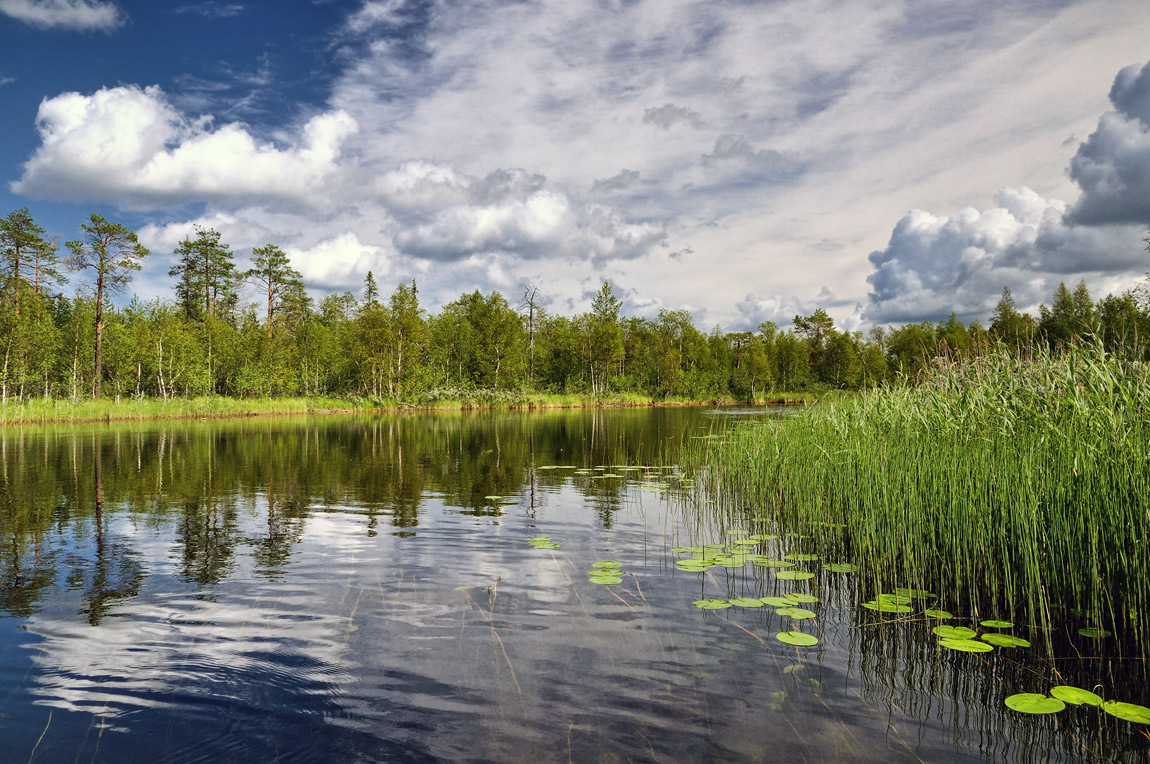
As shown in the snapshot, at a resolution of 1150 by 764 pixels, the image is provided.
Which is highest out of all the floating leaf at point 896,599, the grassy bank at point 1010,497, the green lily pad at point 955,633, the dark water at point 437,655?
the grassy bank at point 1010,497

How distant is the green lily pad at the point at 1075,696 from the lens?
15.1 feet

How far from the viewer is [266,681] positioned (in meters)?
5.30

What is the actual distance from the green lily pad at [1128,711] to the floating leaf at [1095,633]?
1167 mm

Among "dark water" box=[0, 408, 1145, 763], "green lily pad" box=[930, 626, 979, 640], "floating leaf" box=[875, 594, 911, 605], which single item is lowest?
"dark water" box=[0, 408, 1145, 763]

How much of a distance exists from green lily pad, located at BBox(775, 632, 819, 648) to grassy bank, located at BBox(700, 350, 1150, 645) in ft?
4.39

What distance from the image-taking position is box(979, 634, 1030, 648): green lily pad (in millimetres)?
5652

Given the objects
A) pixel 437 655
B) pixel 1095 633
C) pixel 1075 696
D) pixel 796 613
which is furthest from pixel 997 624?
pixel 437 655

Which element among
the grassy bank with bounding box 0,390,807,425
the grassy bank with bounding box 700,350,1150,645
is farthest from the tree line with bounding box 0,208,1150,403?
the grassy bank with bounding box 700,350,1150,645

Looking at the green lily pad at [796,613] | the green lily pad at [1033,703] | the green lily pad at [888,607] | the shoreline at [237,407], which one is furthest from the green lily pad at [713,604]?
the shoreline at [237,407]

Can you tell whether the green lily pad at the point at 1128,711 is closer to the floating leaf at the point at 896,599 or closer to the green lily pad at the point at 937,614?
the green lily pad at the point at 937,614

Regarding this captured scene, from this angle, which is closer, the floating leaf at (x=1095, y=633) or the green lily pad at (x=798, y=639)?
the floating leaf at (x=1095, y=633)

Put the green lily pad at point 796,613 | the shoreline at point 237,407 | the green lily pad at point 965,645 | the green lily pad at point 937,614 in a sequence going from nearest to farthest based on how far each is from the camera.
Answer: the green lily pad at point 965,645 < the green lily pad at point 937,614 < the green lily pad at point 796,613 < the shoreline at point 237,407

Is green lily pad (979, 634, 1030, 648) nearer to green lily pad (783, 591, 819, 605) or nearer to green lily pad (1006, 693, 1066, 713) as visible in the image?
green lily pad (1006, 693, 1066, 713)

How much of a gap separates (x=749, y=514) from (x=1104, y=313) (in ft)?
247
